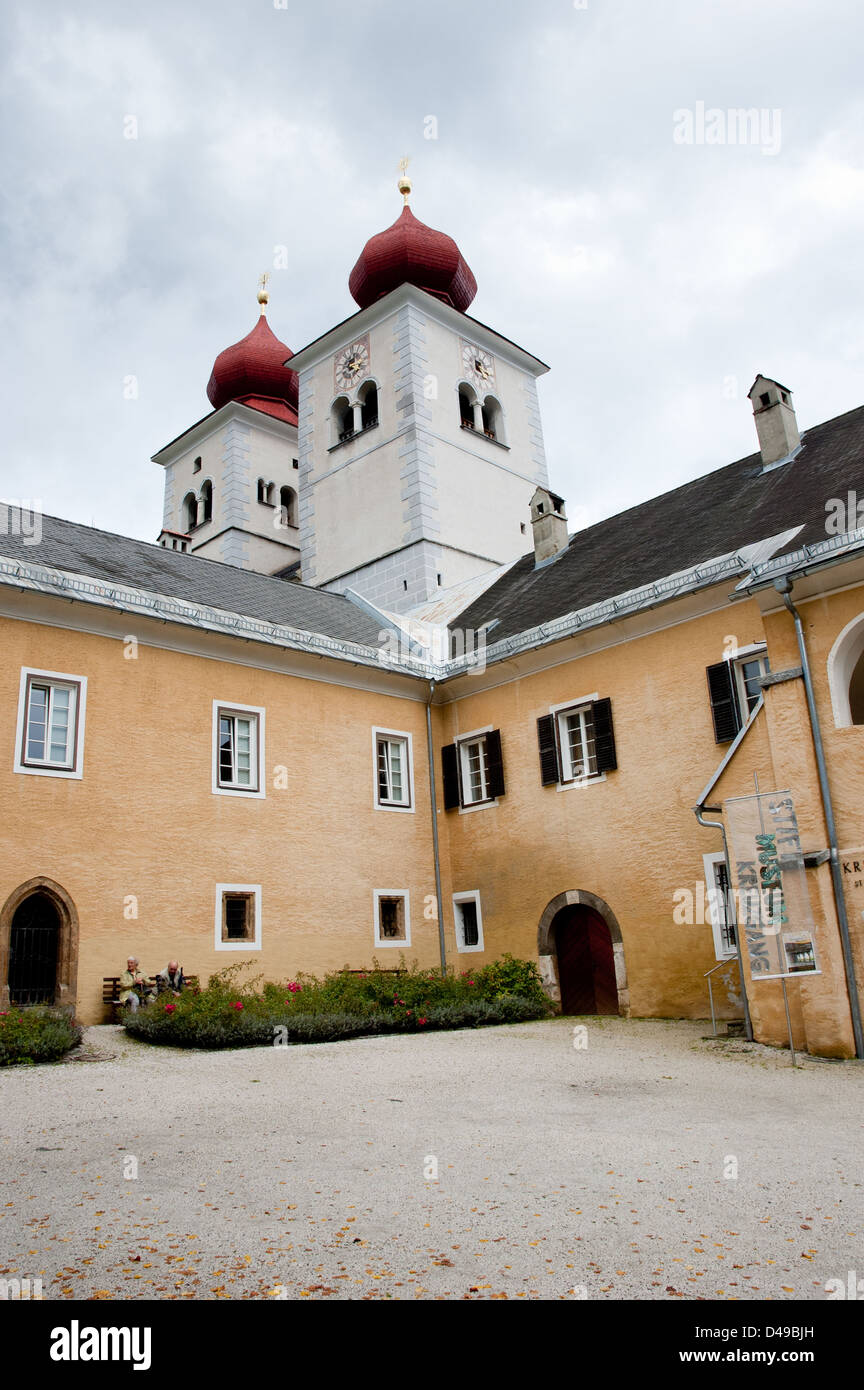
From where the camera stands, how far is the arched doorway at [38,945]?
44.8 ft

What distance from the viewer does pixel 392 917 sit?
1888 centimetres

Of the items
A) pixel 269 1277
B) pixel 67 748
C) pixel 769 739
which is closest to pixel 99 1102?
pixel 269 1277

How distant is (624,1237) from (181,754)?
40.2ft

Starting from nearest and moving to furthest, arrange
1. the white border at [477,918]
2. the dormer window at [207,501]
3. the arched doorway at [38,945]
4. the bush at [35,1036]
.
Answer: the bush at [35,1036] → the arched doorway at [38,945] → the white border at [477,918] → the dormer window at [207,501]

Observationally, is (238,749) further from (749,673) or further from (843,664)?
Result: (843,664)

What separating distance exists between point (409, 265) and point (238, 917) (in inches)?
848

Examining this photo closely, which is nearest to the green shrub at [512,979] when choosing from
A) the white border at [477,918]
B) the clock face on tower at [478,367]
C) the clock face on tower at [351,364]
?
the white border at [477,918]

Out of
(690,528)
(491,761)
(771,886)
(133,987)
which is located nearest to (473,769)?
(491,761)

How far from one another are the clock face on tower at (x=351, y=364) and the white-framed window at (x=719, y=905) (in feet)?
65.9

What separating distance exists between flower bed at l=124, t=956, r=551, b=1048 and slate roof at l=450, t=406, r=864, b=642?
22.6 feet

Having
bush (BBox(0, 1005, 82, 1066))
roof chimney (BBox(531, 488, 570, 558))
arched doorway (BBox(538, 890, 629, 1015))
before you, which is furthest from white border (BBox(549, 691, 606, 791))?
bush (BBox(0, 1005, 82, 1066))

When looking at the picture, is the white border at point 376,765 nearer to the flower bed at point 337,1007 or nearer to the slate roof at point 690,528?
the slate roof at point 690,528

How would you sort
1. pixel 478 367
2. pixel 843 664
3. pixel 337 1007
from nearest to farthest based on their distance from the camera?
pixel 843 664
pixel 337 1007
pixel 478 367

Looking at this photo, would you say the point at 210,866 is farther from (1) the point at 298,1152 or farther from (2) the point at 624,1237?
(2) the point at 624,1237
